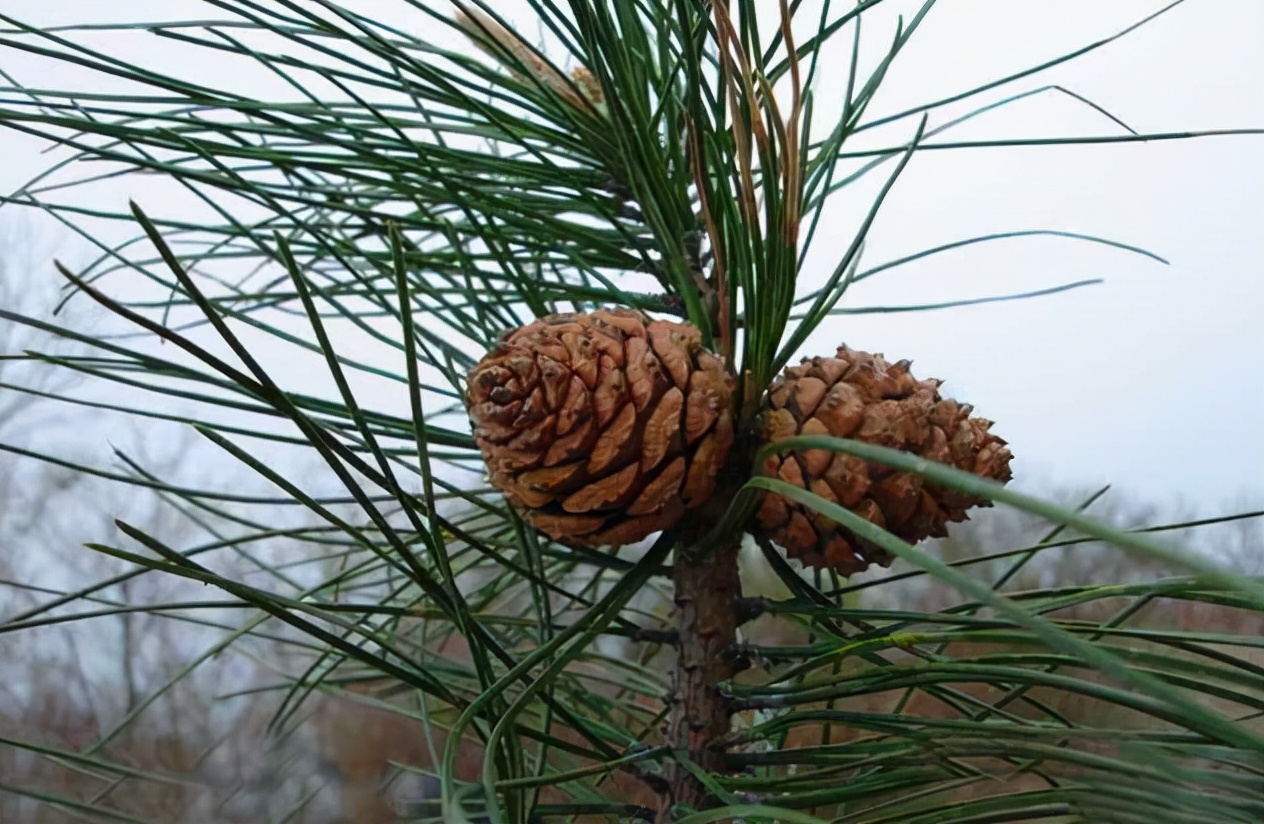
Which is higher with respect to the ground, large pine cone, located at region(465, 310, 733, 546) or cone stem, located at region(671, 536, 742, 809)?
large pine cone, located at region(465, 310, 733, 546)

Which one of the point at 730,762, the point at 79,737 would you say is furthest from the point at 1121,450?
the point at 79,737

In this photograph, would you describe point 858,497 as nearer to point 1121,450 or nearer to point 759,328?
point 759,328
